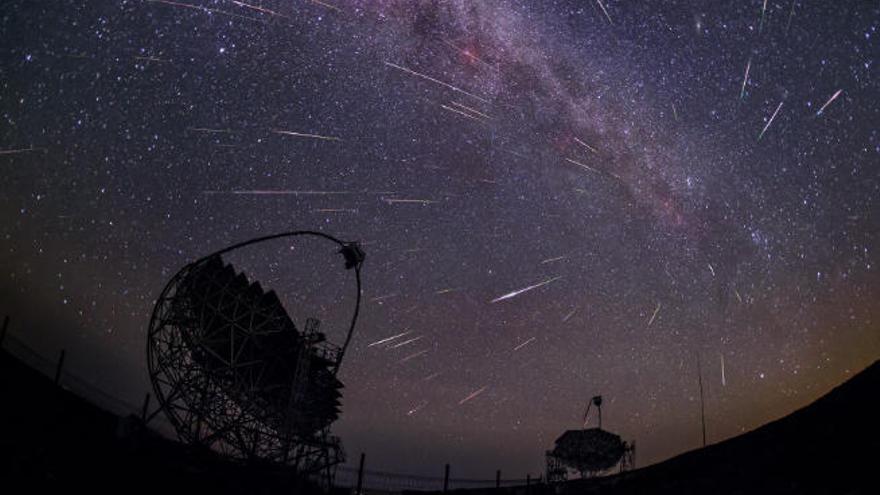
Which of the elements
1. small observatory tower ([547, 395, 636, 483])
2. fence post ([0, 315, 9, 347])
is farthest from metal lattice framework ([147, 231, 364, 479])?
small observatory tower ([547, 395, 636, 483])

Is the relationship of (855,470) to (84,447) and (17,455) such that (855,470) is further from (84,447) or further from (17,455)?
(84,447)

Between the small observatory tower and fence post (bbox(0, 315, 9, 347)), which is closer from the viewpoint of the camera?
fence post (bbox(0, 315, 9, 347))

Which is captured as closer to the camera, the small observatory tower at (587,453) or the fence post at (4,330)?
the fence post at (4,330)

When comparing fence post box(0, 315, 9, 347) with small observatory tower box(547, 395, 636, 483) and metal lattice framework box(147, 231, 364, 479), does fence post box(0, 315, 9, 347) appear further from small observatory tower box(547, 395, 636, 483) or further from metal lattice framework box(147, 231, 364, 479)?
small observatory tower box(547, 395, 636, 483)

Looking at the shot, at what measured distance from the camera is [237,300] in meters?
22.9

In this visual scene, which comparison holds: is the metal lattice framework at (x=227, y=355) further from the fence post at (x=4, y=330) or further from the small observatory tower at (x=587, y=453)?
the small observatory tower at (x=587, y=453)

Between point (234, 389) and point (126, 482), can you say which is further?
point (234, 389)

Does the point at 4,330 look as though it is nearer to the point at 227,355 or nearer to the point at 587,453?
the point at 227,355

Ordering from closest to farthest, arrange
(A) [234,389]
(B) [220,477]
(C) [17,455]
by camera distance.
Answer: (C) [17,455] < (B) [220,477] < (A) [234,389]

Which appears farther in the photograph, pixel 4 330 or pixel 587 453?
pixel 587 453

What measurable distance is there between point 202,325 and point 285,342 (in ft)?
11.8

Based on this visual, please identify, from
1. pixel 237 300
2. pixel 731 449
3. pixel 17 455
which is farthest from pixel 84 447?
pixel 731 449

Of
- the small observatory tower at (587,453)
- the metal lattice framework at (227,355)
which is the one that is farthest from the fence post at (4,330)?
the small observatory tower at (587,453)

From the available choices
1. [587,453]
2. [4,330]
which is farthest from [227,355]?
[587,453]
